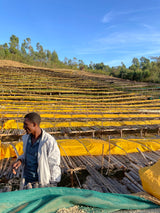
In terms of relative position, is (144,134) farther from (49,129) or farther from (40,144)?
(40,144)

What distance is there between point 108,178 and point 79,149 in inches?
44.7

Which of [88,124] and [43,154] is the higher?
[43,154]

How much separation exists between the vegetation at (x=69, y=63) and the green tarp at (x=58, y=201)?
72.6 feet

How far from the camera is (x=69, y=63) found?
46.5 meters

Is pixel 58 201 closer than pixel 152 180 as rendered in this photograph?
Yes

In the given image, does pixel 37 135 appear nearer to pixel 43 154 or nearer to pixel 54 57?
pixel 43 154

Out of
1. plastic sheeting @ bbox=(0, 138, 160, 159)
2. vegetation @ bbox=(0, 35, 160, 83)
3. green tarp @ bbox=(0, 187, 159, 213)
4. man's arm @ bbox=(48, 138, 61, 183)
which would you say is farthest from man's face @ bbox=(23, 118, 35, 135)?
vegetation @ bbox=(0, 35, 160, 83)

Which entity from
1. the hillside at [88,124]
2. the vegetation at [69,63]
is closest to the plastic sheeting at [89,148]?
the hillside at [88,124]

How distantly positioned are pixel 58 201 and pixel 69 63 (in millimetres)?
47124

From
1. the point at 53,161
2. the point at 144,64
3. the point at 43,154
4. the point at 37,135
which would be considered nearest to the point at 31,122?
the point at 37,135

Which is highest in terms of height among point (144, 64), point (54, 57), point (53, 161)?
point (54, 57)

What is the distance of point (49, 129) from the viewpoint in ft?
20.6

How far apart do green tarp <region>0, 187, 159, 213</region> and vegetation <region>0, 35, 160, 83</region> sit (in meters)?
22.1

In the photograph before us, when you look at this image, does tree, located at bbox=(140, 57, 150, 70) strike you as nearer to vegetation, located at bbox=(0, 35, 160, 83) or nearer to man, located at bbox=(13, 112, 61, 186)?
vegetation, located at bbox=(0, 35, 160, 83)
